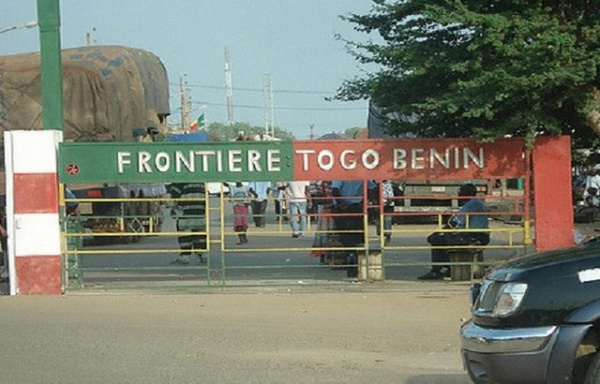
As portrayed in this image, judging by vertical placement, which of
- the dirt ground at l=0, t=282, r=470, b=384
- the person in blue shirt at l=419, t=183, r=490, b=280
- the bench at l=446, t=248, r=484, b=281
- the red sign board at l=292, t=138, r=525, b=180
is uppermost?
the red sign board at l=292, t=138, r=525, b=180

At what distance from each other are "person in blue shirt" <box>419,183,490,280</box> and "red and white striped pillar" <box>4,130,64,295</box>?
5680mm

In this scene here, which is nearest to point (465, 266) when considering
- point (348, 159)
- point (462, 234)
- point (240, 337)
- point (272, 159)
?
point (462, 234)

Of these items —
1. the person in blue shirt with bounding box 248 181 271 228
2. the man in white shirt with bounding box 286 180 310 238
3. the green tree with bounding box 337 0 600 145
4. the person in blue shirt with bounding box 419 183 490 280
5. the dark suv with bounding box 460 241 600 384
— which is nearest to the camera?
the dark suv with bounding box 460 241 600 384

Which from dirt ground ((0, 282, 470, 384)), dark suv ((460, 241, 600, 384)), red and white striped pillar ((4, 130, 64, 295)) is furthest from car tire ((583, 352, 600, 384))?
red and white striped pillar ((4, 130, 64, 295))

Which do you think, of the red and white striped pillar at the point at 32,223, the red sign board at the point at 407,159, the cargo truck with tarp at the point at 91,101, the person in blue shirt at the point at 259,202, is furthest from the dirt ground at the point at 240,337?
the cargo truck with tarp at the point at 91,101

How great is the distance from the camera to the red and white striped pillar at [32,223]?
15.1 m

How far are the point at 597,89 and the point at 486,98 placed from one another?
201 centimetres

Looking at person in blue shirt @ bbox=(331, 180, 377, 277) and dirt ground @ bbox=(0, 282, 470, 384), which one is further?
person in blue shirt @ bbox=(331, 180, 377, 277)

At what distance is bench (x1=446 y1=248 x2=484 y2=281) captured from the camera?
15.7 metres

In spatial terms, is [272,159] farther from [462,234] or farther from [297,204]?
[297,204]

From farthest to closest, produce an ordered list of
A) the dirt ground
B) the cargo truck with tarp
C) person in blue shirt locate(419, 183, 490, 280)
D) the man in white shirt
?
the man in white shirt < the cargo truck with tarp < person in blue shirt locate(419, 183, 490, 280) < the dirt ground

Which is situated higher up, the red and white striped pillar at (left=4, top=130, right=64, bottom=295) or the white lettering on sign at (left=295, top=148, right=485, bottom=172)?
the white lettering on sign at (left=295, top=148, right=485, bottom=172)

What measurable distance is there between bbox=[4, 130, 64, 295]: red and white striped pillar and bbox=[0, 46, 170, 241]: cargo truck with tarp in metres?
7.48

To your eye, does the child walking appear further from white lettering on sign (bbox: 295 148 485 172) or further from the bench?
the bench
